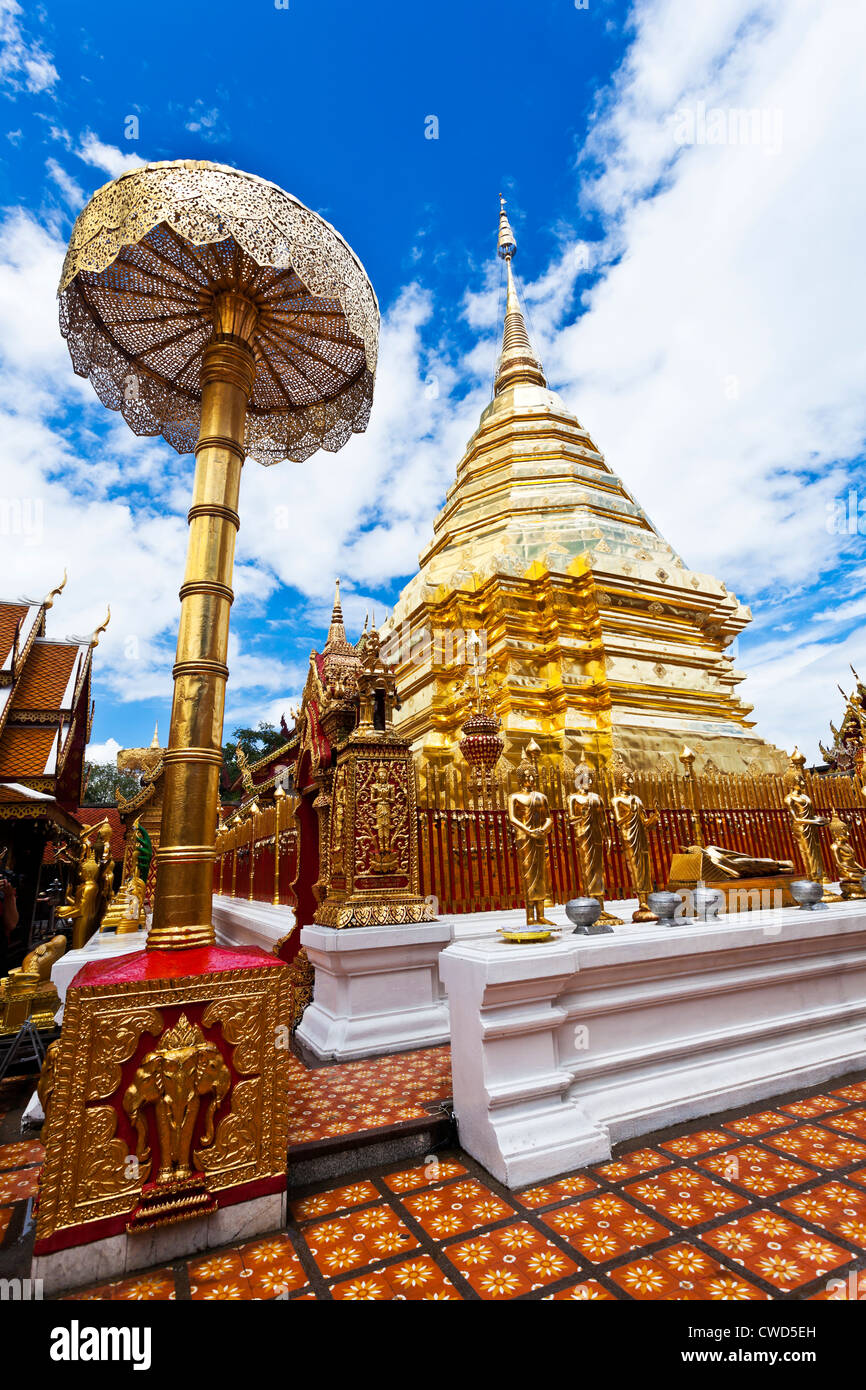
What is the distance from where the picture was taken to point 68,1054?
217 centimetres

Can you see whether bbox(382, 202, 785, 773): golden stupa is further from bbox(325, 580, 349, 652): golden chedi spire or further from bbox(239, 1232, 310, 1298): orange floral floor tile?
bbox(239, 1232, 310, 1298): orange floral floor tile

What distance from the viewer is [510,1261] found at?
2.16m

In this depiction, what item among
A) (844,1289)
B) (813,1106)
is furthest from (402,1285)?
(813,1106)

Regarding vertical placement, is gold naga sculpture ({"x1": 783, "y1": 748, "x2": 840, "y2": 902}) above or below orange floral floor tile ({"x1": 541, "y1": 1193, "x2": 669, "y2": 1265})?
above

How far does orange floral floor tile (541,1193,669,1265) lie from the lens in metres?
2.22

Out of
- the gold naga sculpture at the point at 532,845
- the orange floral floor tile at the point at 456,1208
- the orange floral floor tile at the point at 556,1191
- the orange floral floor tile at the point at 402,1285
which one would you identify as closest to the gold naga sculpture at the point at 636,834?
the gold naga sculpture at the point at 532,845

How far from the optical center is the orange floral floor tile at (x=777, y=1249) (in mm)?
2047

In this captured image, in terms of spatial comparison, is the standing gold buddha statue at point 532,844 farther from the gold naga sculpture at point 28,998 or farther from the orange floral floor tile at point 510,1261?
the gold naga sculpture at point 28,998

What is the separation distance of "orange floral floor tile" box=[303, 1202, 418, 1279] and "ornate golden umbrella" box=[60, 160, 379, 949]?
47.4 inches

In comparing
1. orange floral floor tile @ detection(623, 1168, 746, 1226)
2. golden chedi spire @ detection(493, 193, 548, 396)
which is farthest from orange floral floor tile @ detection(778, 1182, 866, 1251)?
golden chedi spire @ detection(493, 193, 548, 396)
